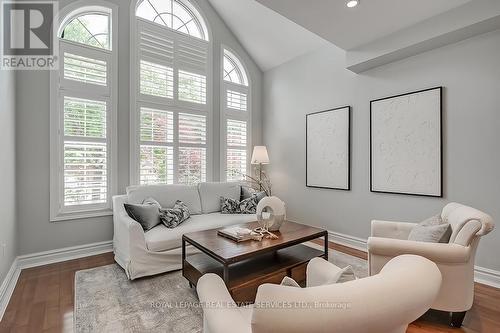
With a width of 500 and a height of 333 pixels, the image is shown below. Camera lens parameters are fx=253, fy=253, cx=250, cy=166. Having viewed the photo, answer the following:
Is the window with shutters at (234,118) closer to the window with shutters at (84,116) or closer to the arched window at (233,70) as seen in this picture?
the arched window at (233,70)

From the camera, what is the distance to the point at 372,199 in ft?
11.6

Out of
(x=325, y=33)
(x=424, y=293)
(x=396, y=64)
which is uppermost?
(x=325, y=33)

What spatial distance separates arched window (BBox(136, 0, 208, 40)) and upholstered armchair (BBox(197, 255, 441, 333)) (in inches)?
177

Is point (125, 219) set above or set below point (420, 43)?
below

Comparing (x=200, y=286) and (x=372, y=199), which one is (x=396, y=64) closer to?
(x=372, y=199)

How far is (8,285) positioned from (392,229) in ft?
12.2

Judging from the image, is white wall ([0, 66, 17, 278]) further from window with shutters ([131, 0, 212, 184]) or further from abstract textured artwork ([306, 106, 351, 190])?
abstract textured artwork ([306, 106, 351, 190])

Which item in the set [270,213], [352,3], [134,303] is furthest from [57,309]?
[352,3]

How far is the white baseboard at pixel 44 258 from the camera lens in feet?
7.73

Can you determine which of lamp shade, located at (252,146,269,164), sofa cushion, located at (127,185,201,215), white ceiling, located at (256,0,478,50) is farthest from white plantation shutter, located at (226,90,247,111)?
white ceiling, located at (256,0,478,50)

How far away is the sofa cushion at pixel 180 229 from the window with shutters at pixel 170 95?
1.06 meters

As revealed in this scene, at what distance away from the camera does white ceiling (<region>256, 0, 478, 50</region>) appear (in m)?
2.44

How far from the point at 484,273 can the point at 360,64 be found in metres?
2.73

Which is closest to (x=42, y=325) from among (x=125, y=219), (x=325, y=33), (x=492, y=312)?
(x=125, y=219)
